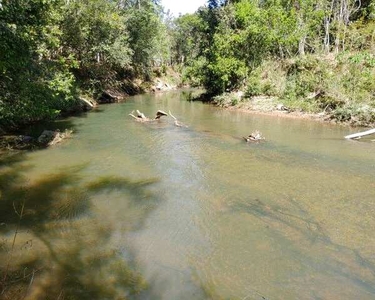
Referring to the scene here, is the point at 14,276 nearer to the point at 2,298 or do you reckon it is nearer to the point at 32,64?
the point at 2,298

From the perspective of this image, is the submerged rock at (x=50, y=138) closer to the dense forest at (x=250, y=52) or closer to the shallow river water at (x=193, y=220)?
the shallow river water at (x=193, y=220)

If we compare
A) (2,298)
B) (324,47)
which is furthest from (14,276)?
(324,47)

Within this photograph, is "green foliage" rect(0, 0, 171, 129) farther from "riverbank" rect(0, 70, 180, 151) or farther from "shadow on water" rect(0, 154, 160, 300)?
"shadow on water" rect(0, 154, 160, 300)

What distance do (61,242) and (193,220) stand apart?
2.89 meters

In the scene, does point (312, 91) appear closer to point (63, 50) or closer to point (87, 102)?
point (87, 102)

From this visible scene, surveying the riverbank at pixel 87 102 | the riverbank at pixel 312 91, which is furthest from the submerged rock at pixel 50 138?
the riverbank at pixel 312 91

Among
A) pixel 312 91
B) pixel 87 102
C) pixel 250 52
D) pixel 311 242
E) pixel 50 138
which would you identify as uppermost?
pixel 250 52

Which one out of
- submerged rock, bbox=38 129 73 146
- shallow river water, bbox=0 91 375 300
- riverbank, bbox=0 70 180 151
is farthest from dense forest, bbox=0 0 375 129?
shallow river water, bbox=0 91 375 300

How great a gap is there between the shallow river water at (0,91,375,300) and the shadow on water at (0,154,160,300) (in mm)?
28

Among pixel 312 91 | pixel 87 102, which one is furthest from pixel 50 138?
pixel 312 91

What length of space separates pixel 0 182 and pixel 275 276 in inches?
316

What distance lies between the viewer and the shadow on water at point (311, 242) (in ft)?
19.5

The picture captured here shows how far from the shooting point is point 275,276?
5.87 m

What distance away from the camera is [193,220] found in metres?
7.95
